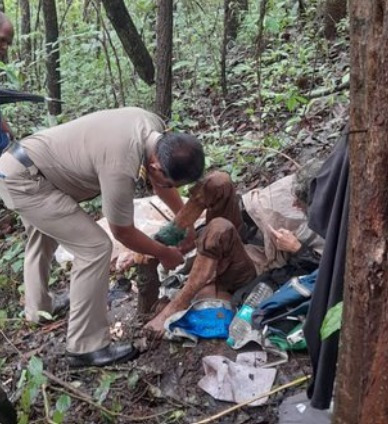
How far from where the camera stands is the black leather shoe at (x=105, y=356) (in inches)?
155

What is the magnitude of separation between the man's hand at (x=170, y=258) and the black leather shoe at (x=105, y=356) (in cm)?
55

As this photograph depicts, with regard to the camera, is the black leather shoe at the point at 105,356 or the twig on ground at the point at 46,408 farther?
the black leather shoe at the point at 105,356

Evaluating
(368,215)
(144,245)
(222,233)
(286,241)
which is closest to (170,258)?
(144,245)

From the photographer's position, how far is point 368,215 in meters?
1.50

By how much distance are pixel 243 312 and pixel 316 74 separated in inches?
149

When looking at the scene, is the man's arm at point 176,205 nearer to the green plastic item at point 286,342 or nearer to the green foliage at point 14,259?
the green plastic item at point 286,342

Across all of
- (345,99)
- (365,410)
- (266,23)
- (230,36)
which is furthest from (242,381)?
(230,36)

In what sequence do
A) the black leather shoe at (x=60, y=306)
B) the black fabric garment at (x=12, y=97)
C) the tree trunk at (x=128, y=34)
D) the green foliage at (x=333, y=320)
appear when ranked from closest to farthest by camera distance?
the green foliage at (x=333, y=320), the black leather shoe at (x=60, y=306), the black fabric garment at (x=12, y=97), the tree trunk at (x=128, y=34)

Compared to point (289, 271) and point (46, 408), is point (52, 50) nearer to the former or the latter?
point (289, 271)

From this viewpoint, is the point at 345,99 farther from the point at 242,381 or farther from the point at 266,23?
the point at 242,381

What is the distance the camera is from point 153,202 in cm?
466

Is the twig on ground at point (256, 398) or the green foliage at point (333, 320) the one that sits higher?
the green foliage at point (333, 320)

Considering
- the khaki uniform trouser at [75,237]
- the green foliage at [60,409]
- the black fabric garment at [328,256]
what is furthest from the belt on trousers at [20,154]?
the black fabric garment at [328,256]

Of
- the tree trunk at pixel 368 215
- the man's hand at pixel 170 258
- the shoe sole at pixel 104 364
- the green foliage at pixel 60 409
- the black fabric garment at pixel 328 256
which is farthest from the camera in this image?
the shoe sole at pixel 104 364
